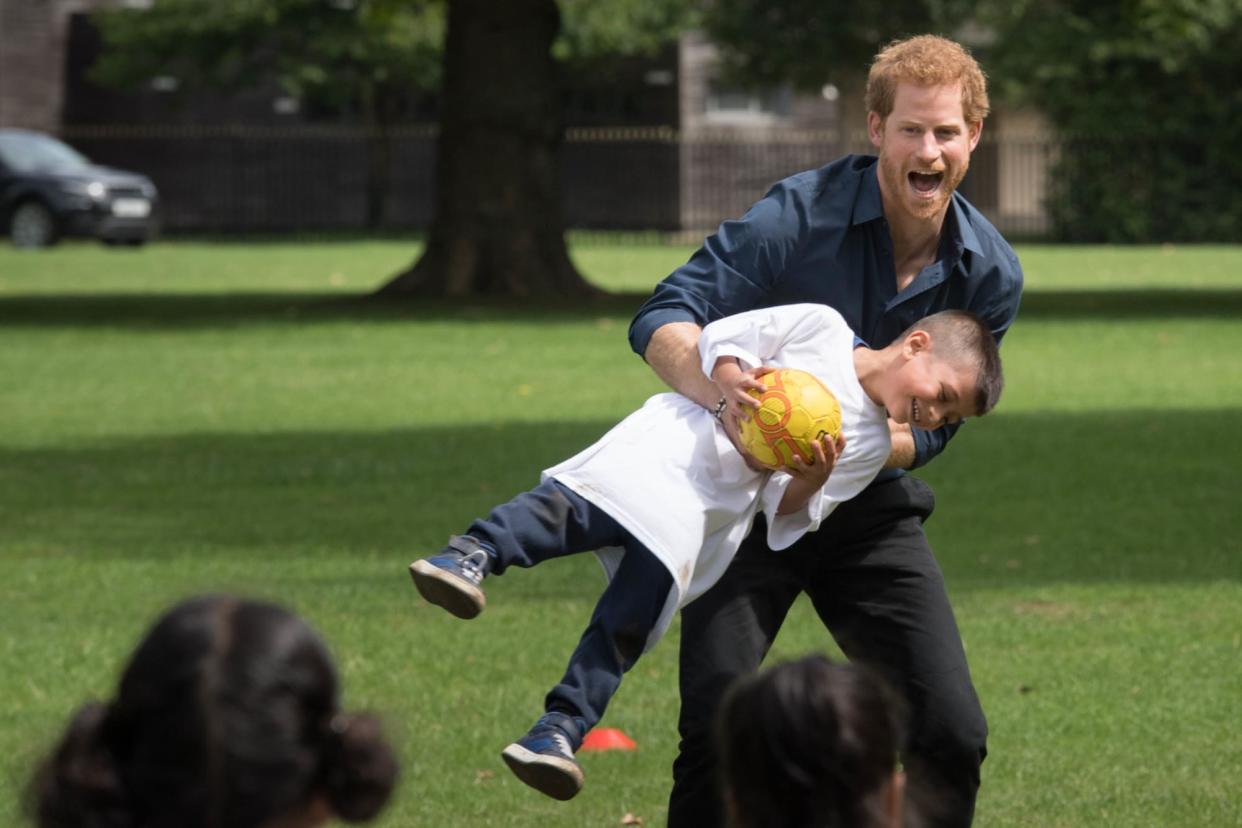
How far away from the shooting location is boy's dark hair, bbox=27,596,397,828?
7.43 feet

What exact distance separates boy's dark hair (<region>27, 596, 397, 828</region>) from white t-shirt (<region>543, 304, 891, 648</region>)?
7.21 ft

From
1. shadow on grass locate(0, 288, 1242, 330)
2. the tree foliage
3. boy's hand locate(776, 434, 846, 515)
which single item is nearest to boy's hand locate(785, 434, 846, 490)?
boy's hand locate(776, 434, 846, 515)

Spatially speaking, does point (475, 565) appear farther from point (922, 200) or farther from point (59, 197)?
point (59, 197)

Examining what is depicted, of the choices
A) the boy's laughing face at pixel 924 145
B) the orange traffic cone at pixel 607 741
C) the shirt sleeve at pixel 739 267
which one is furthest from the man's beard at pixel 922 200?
the orange traffic cone at pixel 607 741

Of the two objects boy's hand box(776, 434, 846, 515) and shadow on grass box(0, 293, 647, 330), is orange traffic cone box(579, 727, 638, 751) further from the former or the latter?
Result: shadow on grass box(0, 293, 647, 330)

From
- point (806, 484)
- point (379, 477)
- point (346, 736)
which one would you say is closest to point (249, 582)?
point (379, 477)

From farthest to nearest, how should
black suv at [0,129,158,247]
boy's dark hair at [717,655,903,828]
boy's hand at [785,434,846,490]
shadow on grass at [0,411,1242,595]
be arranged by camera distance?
black suv at [0,129,158,247]
shadow on grass at [0,411,1242,595]
boy's hand at [785,434,846,490]
boy's dark hair at [717,655,903,828]

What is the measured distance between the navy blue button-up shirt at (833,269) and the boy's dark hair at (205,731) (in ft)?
8.34

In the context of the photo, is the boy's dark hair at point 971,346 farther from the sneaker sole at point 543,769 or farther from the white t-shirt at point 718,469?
the sneaker sole at point 543,769

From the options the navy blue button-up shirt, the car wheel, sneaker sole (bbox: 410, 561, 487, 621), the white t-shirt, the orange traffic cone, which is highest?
the navy blue button-up shirt

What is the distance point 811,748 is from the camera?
2518 mm

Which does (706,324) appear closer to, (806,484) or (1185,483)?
(806,484)

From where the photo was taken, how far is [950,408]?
4.56 m

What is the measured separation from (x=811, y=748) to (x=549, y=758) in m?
1.86
